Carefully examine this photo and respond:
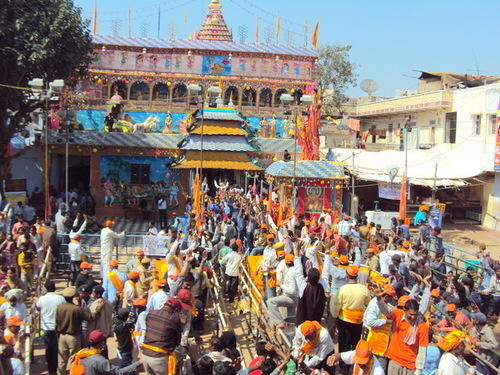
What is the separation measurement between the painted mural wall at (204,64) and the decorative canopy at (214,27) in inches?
259

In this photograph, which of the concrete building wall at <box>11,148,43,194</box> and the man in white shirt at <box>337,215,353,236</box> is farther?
the concrete building wall at <box>11,148,43,194</box>

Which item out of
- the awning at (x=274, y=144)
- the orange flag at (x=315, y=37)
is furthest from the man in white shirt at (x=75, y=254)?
the orange flag at (x=315, y=37)

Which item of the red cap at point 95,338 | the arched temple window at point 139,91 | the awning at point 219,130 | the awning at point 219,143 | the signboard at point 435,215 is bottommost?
the red cap at point 95,338

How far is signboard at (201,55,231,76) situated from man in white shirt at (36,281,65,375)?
92.5 feet

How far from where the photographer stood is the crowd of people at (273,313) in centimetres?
648

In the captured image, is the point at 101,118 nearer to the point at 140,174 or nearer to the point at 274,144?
the point at 140,174

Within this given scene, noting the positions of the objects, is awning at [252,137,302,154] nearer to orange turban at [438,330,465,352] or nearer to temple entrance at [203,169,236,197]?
temple entrance at [203,169,236,197]

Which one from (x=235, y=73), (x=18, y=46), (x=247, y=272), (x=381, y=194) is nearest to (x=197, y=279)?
(x=247, y=272)

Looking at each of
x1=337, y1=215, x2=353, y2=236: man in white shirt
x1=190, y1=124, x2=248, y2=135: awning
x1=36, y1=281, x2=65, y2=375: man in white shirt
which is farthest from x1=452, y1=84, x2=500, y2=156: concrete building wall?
x1=36, y1=281, x2=65, y2=375: man in white shirt

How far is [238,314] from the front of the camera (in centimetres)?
1178

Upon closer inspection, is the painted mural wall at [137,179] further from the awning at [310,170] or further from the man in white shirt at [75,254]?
the man in white shirt at [75,254]

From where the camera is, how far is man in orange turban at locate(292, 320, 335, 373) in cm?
667

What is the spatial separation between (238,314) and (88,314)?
4292 mm

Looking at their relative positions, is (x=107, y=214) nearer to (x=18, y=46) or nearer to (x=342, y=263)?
(x=18, y=46)
